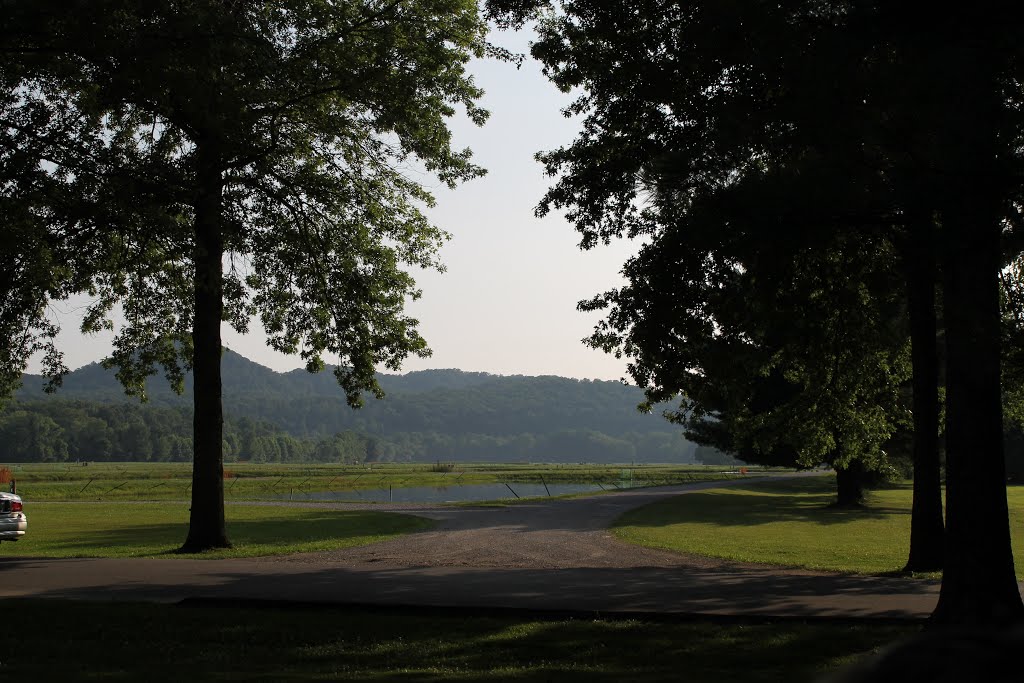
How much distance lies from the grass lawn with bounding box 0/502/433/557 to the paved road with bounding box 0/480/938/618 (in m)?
2.16

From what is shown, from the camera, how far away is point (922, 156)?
8.74 m

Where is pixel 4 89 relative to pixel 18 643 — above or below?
above

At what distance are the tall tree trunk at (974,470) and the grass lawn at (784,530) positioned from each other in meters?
6.52

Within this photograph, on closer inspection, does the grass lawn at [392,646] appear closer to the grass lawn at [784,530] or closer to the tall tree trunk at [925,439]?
the tall tree trunk at [925,439]

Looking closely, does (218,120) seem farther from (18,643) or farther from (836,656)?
(836,656)

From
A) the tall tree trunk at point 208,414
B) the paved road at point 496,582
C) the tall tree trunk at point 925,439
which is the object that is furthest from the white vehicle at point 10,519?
the tall tree trunk at point 925,439

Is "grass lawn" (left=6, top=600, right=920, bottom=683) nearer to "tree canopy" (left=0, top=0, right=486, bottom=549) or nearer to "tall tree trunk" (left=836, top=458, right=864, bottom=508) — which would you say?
"tree canopy" (left=0, top=0, right=486, bottom=549)

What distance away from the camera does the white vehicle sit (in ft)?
62.5

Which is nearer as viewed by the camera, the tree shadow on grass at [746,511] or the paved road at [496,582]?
the paved road at [496,582]

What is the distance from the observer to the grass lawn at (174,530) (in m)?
19.3

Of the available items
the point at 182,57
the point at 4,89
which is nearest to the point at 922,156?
the point at 182,57

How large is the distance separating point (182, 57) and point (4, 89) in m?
3.27

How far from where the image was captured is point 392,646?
9.08 meters

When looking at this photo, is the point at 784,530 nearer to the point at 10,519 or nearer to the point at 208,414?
the point at 208,414
